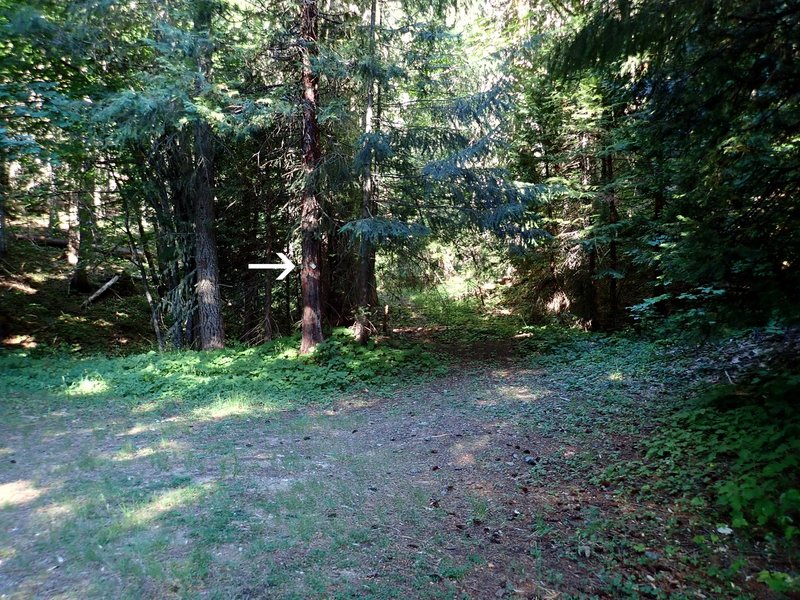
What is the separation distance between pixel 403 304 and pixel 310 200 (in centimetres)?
838

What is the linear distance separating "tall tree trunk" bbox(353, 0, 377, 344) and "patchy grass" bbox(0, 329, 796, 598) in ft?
7.60

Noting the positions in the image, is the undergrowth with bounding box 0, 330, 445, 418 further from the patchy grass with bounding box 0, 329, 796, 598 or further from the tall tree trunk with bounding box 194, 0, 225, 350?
the tall tree trunk with bounding box 194, 0, 225, 350

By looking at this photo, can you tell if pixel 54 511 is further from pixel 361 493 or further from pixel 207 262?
pixel 207 262

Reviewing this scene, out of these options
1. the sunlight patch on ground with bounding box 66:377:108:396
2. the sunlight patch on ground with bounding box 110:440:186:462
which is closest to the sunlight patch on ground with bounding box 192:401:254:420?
the sunlight patch on ground with bounding box 110:440:186:462

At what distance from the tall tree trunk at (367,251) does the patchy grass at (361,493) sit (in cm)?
232

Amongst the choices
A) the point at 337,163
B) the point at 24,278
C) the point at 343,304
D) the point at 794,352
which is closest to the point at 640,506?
the point at 794,352

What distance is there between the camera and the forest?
375 cm

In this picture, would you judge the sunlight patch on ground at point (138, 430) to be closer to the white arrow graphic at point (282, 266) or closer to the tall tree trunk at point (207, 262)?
the tall tree trunk at point (207, 262)

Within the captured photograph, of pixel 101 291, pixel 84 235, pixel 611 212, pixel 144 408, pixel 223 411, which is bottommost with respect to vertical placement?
pixel 223 411

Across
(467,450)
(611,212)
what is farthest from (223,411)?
(611,212)

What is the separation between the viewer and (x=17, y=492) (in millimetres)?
4703

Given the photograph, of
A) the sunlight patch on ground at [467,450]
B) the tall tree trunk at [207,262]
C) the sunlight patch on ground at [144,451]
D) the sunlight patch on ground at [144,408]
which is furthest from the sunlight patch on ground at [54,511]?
the tall tree trunk at [207,262]

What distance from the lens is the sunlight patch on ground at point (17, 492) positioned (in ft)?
14.7

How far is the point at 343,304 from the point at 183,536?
8.92m
